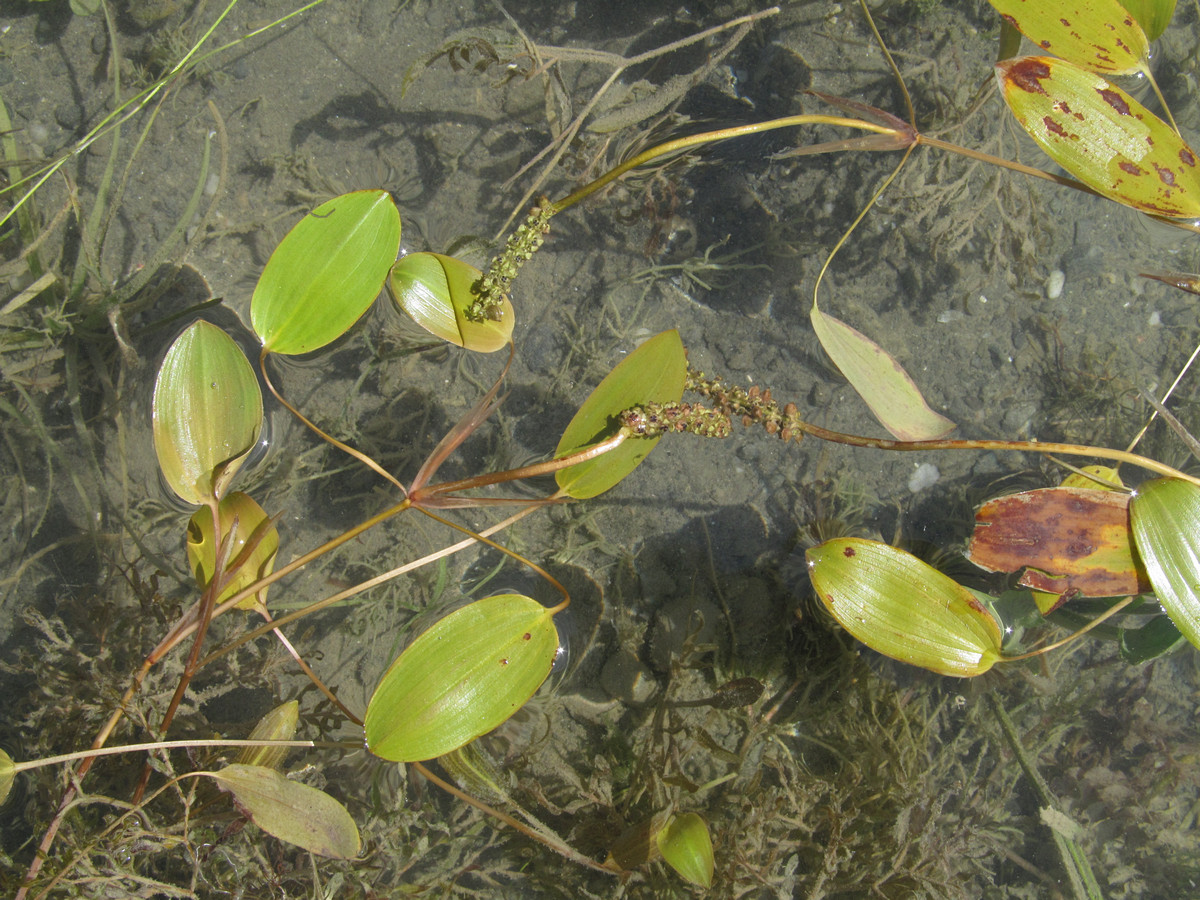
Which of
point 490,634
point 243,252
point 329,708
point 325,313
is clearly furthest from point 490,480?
point 243,252

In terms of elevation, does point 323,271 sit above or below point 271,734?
above

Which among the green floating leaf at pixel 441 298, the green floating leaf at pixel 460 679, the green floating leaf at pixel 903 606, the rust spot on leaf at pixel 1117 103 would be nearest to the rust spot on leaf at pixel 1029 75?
the rust spot on leaf at pixel 1117 103

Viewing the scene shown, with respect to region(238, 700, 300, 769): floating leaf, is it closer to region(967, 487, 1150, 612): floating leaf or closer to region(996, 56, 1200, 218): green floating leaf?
region(967, 487, 1150, 612): floating leaf

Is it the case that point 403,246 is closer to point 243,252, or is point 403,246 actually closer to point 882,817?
point 243,252

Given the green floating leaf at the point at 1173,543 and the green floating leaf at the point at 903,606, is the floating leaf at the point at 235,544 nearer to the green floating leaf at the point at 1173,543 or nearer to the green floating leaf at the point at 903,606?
the green floating leaf at the point at 903,606

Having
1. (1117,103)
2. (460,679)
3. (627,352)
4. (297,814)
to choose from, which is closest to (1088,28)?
(1117,103)

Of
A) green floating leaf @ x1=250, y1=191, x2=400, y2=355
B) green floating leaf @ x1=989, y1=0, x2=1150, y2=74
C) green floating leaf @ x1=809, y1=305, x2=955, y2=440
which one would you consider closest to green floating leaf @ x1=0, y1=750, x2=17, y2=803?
green floating leaf @ x1=250, y1=191, x2=400, y2=355

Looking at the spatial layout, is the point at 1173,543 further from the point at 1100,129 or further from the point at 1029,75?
the point at 1029,75
